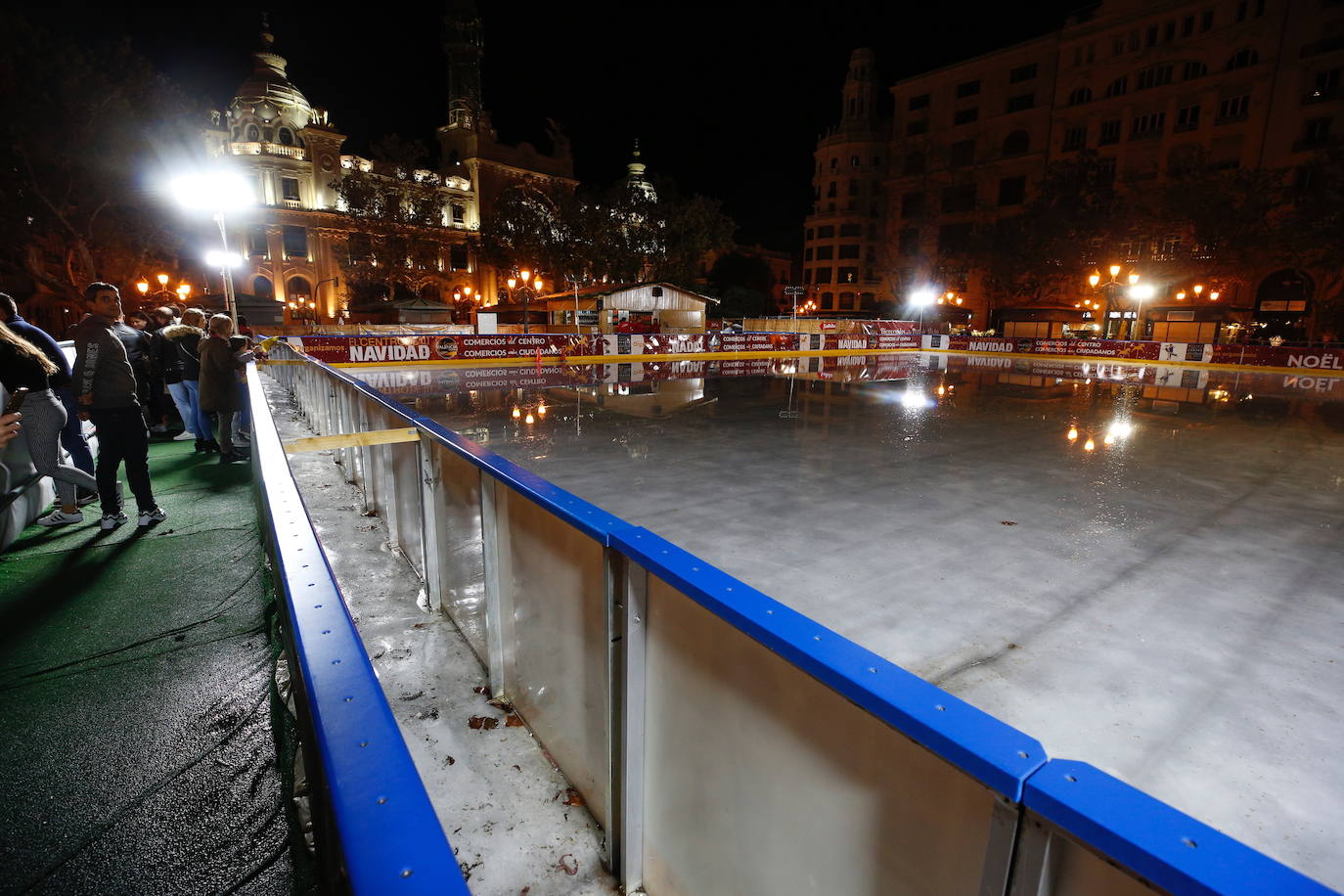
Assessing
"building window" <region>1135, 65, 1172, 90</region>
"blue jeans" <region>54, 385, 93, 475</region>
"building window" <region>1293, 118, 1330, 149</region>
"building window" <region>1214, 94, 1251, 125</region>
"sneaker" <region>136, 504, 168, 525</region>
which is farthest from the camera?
"building window" <region>1135, 65, 1172, 90</region>

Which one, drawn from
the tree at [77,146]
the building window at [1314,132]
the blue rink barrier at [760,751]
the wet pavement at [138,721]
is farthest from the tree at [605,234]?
the blue rink barrier at [760,751]

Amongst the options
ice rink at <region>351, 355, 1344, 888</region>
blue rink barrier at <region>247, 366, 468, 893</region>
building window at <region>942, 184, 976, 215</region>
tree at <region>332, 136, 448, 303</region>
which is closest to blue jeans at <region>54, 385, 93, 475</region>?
ice rink at <region>351, 355, 1344, 888</region>

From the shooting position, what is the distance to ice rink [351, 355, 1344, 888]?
2.93 m

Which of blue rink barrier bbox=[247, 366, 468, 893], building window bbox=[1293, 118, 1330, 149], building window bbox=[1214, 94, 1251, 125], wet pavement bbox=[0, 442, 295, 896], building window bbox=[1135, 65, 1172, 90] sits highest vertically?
building window bbox=[1135, 65, 1172, 90]

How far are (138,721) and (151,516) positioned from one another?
3.42m

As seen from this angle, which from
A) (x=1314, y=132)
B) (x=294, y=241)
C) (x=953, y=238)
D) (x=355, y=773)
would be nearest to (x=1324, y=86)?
(x=1314, y=132)

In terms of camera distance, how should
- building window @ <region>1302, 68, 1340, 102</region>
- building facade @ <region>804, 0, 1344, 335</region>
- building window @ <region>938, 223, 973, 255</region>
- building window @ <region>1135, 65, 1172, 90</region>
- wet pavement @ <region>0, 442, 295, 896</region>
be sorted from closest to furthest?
wet pavement @ <region>0, 442, 295, 896</region>
building window @ <region>1302, 68, 1340, 102</region>
building facade @ <region>804, 0, 1344, 335</region>
building window @ <region>1135, 65, 1172, 90</region>
building window @ <region>938, 223, 973, 255</region>

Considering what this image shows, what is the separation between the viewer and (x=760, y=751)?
155 centimetres

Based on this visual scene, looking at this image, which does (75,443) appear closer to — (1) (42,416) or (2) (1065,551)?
(1) (42,416)

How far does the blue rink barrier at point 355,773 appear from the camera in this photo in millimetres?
812

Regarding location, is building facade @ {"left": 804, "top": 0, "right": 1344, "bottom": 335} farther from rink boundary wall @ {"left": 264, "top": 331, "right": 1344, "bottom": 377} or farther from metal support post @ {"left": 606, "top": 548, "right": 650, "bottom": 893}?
metal support post @ {"left": 606, "top": 548, "right": 650, "bottom": 893}

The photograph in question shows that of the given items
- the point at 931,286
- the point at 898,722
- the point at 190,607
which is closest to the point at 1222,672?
the point at 898,722

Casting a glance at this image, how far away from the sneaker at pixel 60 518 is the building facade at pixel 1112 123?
4367 centimetres

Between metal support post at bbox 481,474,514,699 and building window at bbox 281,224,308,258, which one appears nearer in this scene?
metal support post at bbox 481,474,514,699
